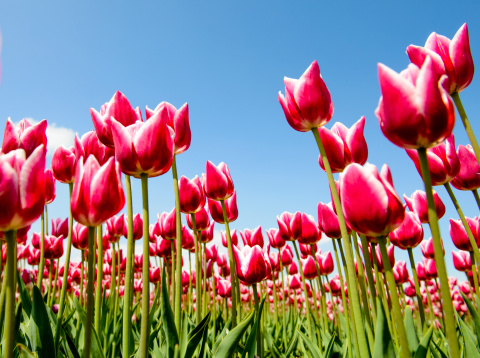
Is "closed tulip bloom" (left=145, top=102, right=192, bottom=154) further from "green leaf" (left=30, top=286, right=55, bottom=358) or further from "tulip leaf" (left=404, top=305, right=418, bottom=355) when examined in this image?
"tulip leaf" (left=404, top=305, right=418, bottom=355)

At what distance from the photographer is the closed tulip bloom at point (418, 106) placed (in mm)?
1056

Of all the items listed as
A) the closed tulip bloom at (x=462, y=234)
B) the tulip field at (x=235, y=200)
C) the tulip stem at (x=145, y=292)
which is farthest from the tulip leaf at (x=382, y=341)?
the closed tulip bloom at (x=462, y=234)

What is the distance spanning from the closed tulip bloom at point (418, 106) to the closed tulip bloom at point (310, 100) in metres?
0.59

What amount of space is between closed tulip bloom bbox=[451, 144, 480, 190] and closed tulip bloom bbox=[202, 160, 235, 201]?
146 cm

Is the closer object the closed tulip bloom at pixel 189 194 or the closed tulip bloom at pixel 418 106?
the closed tulip bloom at pixel 418 106

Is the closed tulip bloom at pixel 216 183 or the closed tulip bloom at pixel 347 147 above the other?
the closed tulip bloom at pixel 216 183

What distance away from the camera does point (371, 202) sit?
3.85 ft

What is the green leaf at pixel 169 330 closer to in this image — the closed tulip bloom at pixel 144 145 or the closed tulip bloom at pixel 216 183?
the closed tulip bloom at pixel 144 145

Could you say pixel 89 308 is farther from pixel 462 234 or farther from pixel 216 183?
pixel 462 234

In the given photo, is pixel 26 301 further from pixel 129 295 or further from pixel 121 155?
pixel 121 155

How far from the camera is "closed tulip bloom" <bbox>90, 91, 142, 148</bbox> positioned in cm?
157

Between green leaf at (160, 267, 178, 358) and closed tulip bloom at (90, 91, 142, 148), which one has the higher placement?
closed tulip bloom at (90, 91, 142, 148)

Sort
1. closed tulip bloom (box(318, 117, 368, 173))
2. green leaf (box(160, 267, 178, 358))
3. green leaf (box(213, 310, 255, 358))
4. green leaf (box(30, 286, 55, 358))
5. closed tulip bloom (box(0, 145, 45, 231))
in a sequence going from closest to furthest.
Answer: closed tulip bloom (box(0, 145, 45, 231)), green leaf (box(30, 286, 55, 358)), green leaf (box(213, 310, 255, 358)), green leaf (box(160, 267, 178, 358)), closed tulip bloom (box(318, 117, 368, 173))

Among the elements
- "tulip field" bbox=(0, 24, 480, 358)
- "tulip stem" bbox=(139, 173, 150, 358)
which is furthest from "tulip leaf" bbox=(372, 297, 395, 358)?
"tulip stem" bbox=(139, 173, 150, 358)
